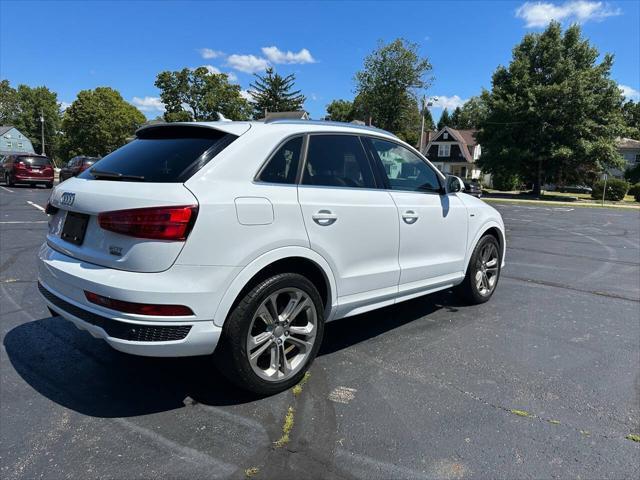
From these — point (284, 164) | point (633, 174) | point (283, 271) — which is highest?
point (633, 174)

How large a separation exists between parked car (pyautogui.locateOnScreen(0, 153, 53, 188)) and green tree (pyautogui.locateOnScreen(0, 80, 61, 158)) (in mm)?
81160

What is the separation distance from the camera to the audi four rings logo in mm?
2986

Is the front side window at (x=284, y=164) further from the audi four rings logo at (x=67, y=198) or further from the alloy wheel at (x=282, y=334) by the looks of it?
the audi four rings logo at (x=67, y=198)

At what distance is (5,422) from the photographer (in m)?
2.72

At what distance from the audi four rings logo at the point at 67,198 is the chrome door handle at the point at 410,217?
98.2 inches

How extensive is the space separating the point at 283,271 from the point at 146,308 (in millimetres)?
908

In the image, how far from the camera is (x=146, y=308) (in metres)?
2.51

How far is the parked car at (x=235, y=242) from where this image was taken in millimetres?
2547

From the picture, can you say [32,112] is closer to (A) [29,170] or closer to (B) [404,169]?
(A) [29,170]

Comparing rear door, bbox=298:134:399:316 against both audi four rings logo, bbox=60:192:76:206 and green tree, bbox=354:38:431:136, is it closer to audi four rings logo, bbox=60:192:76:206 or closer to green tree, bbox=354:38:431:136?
audi four rings logo, bbox=60:192:76:206

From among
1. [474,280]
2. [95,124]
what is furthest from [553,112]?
[95,124]

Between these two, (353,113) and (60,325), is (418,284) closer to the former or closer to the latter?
(60,325)

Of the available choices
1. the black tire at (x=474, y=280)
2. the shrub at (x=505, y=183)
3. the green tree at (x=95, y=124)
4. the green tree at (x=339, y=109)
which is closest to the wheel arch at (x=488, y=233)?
the black tire at (x=474, y=280)

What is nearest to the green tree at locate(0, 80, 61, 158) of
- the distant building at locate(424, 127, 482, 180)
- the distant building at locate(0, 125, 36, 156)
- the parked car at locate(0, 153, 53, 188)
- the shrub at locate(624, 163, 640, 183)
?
the distant building at locate(0, 125, 36, 156)
